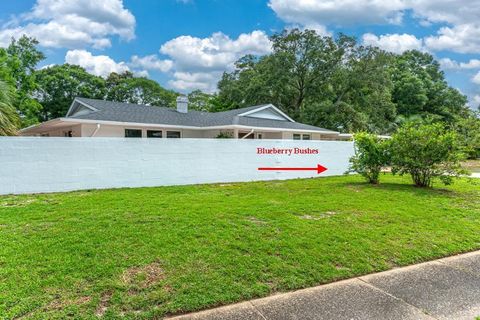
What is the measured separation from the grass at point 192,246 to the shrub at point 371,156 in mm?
3008

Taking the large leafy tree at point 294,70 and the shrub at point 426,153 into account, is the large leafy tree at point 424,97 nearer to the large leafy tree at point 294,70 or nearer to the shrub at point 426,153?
the large leafy tree at point 294,70

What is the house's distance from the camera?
1533cm

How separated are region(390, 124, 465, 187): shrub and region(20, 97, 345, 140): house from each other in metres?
8.60

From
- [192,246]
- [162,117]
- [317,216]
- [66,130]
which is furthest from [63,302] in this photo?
[66,130]

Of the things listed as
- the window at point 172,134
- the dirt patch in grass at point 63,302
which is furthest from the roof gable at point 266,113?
the dirt patch in grass at point 63,302

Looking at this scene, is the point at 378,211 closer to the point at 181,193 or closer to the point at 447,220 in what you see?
the point at 447,220

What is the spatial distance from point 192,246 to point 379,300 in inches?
93.5

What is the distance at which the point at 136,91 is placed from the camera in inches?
1607

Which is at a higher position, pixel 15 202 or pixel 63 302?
pixel 15 202

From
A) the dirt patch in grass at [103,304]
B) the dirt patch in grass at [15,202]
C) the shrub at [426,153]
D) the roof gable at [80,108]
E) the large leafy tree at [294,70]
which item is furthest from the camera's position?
the large leafy tree at [294,70]

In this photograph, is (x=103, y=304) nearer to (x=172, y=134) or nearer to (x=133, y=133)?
(x=133, y=133)

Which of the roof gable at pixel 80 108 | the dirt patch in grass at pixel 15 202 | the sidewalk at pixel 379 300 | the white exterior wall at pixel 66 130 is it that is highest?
the roof gable at pixel 80 108

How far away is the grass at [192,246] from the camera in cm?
302

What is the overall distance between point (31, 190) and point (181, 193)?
403 cm
